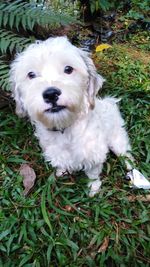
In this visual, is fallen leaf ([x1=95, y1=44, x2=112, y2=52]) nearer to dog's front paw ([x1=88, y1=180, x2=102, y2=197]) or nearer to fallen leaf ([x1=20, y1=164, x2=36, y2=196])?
fallen leaf ([x1=20, y1=164, x2=36, y2=196])

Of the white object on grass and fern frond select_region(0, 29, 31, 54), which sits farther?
fern frond select_region(0, 29, 31, 54)

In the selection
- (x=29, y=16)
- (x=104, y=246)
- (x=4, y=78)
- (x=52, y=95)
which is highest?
(x=29, y=16)

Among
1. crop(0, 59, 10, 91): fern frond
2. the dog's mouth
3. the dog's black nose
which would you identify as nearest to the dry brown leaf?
the dog's mouth

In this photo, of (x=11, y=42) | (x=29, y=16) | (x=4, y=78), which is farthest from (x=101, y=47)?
(x=4, y=78)

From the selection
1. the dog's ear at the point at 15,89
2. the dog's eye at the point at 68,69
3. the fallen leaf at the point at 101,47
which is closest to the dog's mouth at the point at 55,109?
the dog's eye at the point at 68,69

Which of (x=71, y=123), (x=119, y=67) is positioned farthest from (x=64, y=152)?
(x=119, y=67)

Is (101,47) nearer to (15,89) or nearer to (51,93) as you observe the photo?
(15,89)
